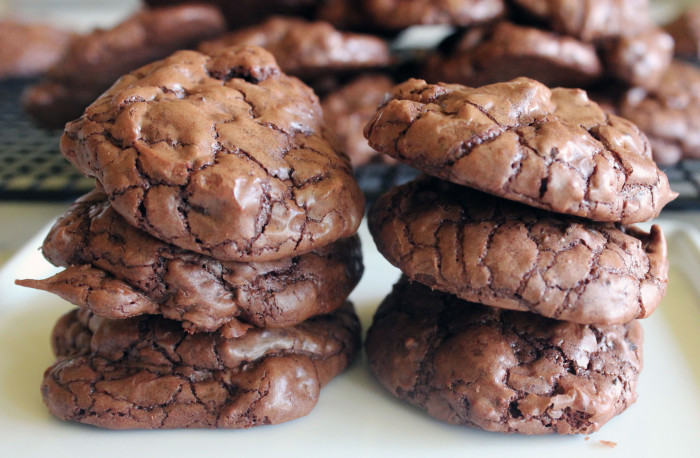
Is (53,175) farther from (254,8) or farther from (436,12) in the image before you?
(436,12)

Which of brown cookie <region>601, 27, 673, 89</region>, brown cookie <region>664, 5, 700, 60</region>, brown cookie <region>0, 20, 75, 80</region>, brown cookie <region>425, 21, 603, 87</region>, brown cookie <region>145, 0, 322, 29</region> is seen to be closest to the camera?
brown cookie <region>425, 21, 603, 87</region>

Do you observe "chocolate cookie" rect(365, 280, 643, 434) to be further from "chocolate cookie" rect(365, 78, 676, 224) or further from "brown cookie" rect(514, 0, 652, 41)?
"brown cookie" rect(514, 0, 652, 41)

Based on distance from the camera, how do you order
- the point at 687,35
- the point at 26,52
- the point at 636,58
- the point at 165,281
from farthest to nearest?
the point at 26,52
the point at 687,35
the point at 636,58
the point at 165,281

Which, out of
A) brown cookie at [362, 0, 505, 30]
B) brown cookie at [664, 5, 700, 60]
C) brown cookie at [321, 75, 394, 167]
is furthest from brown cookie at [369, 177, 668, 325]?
brown cookie at [664, 5, 700, 60]

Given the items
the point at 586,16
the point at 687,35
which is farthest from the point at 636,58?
the point at 687,35

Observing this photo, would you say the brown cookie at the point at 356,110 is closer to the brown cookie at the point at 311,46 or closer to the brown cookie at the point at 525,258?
the brown cookie at the point at 311,46

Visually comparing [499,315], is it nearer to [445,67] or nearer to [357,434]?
[357,434]

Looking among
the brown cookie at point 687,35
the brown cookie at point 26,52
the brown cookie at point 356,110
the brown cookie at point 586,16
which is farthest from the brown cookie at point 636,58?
the brown cookie at point 26,52
